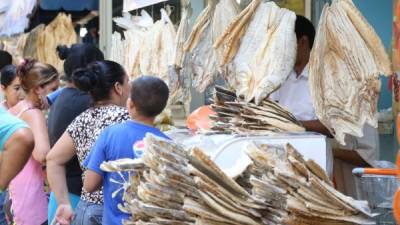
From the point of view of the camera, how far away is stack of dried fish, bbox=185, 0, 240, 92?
3.85 m

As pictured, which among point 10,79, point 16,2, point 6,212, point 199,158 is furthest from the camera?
point 16,2

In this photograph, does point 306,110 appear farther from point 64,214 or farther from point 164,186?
point 164,186

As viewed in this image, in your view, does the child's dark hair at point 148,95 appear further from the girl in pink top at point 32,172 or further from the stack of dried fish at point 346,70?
the girl in pink top at point 32,172

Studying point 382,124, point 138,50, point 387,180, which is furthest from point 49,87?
point 387,180

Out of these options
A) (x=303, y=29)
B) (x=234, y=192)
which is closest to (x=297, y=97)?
(x=303, y=29)

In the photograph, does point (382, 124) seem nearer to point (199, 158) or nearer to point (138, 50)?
point (138, 50)

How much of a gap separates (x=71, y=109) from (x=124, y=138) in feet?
2.85

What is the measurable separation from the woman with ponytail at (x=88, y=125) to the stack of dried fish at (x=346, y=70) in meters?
1.06

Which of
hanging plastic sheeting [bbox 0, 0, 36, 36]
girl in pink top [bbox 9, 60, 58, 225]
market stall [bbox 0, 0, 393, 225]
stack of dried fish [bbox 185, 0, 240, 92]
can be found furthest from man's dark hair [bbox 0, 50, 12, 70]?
stack of dried fish [bbox 185, 0, 240, 92]

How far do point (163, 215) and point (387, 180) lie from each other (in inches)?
37.7

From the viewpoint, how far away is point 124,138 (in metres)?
3.46

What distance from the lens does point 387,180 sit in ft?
10.5

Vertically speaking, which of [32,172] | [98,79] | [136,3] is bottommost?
[32,172]

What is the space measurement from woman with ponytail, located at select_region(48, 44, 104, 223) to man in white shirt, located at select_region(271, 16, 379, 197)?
1.00 m
